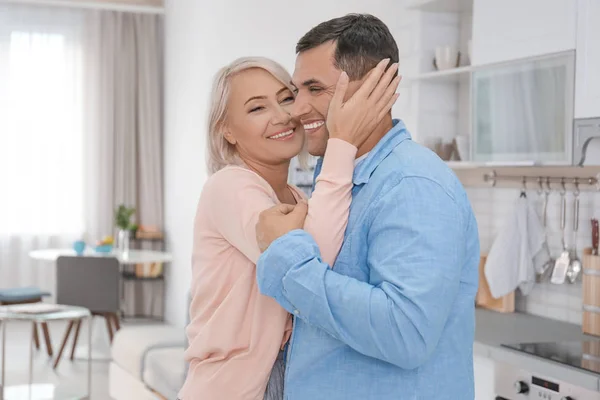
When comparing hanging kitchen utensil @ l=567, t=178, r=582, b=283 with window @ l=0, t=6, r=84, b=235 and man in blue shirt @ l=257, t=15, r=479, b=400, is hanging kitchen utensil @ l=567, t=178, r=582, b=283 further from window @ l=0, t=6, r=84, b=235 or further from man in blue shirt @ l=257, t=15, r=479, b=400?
window @ l=0, t=6, r=84, b=235

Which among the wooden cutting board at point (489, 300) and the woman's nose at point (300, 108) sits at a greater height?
the woman's nose at point (300, 108)

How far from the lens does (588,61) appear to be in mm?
2881

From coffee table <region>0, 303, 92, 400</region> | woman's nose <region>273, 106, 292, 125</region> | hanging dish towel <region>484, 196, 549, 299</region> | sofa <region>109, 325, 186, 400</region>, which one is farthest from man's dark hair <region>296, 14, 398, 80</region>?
coffee table <region>0, 303, 92, 400</region>

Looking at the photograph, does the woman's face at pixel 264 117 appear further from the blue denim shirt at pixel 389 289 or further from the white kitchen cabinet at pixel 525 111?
the white kitchen cabinet at pixel 525 111

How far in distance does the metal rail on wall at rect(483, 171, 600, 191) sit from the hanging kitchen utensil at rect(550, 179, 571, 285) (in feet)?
0.11

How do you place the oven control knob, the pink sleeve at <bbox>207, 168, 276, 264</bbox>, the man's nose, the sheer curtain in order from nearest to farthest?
the man's nose < the pink sleeve at <bbox>207, 168, 276, 264</bbox> < the oven control knob < the sheer curtain

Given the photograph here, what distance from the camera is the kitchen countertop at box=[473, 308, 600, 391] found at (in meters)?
2.58

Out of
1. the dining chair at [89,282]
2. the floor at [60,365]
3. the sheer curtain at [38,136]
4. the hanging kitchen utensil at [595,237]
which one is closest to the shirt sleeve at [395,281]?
the hanging kitchen utensil at [595,237]

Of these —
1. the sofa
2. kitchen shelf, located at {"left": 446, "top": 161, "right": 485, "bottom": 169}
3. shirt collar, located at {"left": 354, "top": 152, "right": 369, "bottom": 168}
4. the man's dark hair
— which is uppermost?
the man's dark hair

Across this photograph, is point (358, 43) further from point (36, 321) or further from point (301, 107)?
point (36, 321)

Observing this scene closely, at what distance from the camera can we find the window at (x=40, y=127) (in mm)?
7820

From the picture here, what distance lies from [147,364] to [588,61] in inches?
129

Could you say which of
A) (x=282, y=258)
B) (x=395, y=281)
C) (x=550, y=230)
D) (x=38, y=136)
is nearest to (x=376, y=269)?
(x=395, y=281)

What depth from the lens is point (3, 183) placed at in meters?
7.80
